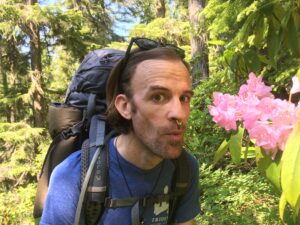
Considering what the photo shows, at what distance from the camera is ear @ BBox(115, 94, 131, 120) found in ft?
5.42

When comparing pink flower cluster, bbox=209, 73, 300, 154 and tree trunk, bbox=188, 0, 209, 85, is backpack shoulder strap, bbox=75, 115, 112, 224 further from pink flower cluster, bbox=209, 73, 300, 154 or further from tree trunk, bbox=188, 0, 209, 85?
tree trunk, bbox=188, 0, 209, 85

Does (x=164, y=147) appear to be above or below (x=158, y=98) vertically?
below

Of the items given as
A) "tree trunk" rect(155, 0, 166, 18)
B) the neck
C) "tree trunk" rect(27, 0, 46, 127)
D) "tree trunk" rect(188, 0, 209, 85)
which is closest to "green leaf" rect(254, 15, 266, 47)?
the neck

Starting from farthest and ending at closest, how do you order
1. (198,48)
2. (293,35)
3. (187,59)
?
(187,59) → (198,48) → (293,35)

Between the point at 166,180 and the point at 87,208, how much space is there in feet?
1.31

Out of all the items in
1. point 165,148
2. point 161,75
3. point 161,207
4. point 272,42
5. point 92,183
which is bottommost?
point 161,207

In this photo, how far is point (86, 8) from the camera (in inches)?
578

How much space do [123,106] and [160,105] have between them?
25cm

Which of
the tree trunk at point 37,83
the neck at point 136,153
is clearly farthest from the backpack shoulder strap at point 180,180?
the tree trunk at point 37,83

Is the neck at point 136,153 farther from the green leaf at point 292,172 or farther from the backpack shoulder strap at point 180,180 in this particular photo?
the green leaf at point 292,172

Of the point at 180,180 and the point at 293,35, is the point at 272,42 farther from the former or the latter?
the point at 180,180

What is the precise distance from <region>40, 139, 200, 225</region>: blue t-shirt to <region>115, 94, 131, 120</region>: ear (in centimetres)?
16

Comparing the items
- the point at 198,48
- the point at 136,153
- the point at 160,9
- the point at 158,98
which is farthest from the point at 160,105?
the point at 160,9

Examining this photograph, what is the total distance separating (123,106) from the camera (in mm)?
1688
